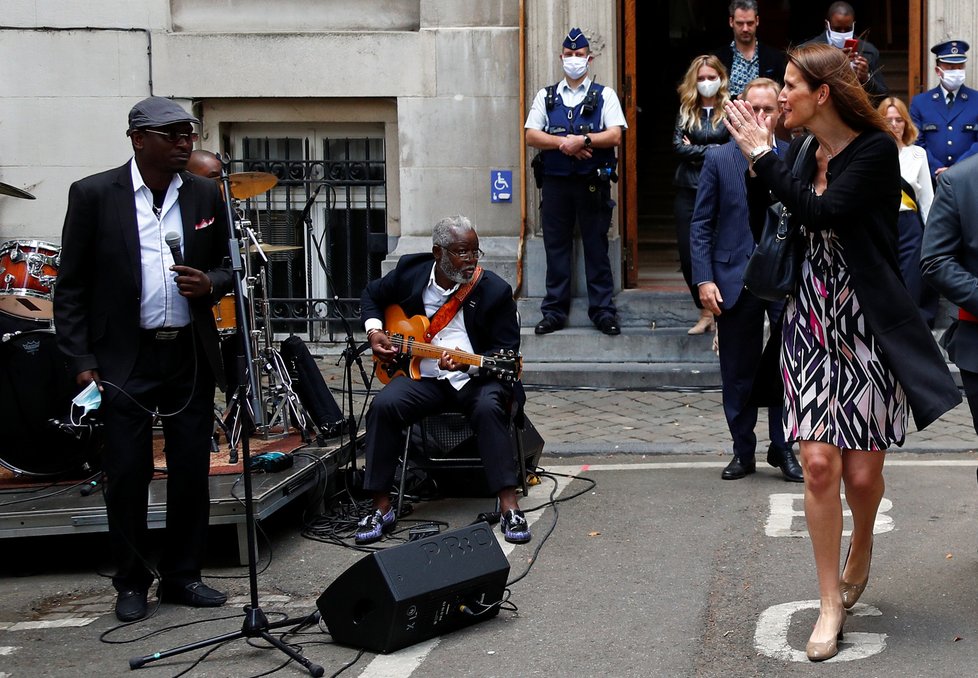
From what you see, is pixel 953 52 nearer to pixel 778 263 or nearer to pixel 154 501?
pixel 778 263

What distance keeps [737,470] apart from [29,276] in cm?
408

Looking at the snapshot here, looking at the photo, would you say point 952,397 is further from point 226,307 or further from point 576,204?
point 576,204

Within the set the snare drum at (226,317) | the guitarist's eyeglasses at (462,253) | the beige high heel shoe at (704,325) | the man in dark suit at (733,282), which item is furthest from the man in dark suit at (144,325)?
the beige high heel shoe at (704,325)

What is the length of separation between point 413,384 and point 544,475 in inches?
50.7

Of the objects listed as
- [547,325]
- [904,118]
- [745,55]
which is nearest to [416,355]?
[547,325]

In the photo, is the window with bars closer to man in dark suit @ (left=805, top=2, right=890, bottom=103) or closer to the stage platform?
man in dark suit @ (left=805, top=2, right=890, bottom=103)

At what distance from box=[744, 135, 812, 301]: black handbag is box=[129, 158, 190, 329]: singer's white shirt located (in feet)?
7.84

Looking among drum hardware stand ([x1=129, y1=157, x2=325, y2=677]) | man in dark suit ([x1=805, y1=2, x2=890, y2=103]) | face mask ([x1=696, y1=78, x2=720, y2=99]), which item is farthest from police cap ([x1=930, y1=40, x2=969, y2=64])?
drum hardware stand ([x1=129, y1=157, x2=325, y2=677])

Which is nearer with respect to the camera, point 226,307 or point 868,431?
point 868,431

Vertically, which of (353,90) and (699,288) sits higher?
(353,90)

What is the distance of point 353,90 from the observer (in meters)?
11.9

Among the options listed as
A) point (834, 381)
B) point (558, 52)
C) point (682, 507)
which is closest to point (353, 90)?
point (558, 52)

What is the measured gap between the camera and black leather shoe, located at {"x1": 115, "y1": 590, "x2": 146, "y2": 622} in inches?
227

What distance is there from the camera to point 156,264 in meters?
5.85
